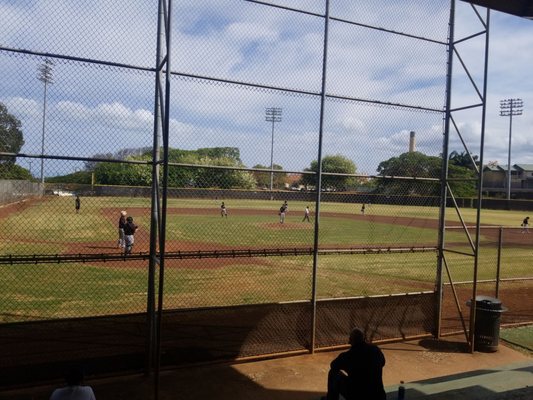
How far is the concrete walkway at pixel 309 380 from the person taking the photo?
18.3 ft

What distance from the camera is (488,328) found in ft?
27.0

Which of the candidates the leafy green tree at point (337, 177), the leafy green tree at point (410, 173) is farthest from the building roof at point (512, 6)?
the leafy green tree at point (337, 177)

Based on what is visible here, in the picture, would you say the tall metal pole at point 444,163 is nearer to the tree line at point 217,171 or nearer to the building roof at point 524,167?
the tree line at point 217,171

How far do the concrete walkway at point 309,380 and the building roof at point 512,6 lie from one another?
4.75 m

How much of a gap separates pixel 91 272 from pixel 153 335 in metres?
7.90

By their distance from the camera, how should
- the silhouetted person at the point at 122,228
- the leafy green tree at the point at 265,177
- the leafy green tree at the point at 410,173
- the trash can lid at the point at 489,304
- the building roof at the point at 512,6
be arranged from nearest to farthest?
the building roof at the point at 512,6 < the leafy green tree at the point at 265,177 < the trash can lid at the point at 489,304 < the leafy green tree at the point at 410,173 < the silhouetted person at the point at 122,228

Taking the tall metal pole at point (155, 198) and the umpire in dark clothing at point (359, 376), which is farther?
the tall metal pole at point (155, 198)

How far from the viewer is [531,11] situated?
554 cm

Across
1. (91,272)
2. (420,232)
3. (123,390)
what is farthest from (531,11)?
(420,232)

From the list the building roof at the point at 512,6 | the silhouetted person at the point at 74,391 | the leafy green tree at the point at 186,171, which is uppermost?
the building roof at the point at 512,6

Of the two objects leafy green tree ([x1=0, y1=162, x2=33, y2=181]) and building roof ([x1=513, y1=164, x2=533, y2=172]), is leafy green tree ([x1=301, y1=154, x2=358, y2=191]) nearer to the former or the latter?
leafy green tree ([x1=0, y1=162, x2=33, y2=181])

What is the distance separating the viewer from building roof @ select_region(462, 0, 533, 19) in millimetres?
5355

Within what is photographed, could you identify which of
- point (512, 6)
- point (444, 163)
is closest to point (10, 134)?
point (512, 6)

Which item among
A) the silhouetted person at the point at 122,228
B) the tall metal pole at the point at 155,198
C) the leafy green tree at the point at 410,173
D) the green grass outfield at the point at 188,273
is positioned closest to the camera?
the tall metal pole at the point at 155,198
